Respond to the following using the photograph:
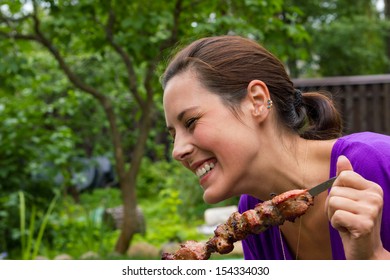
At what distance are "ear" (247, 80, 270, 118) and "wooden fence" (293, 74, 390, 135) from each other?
5826 millimetres

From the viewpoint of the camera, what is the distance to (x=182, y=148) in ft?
5.76

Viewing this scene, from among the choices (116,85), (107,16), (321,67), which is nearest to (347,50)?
(321,67)

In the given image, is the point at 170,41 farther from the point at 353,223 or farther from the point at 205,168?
the point at 353,223

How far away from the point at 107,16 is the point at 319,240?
433cm

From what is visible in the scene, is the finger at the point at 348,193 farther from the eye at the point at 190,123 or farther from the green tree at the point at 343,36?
the green tree at the point at 343,36

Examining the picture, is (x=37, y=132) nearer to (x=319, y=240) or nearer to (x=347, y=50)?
(x=319, y=240)

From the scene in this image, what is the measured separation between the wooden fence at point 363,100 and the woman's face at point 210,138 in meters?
5.91

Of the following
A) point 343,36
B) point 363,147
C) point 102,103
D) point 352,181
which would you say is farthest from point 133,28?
point 343,36

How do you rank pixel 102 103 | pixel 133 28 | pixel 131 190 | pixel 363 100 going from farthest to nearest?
pixel 363 100 → pixel 131 190 → pixel 102 103 → pixel 133 28

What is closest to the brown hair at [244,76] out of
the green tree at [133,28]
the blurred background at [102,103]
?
the blurred background at [102,103]

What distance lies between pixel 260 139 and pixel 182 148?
0.24 meters

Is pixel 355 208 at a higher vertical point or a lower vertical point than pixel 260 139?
lower

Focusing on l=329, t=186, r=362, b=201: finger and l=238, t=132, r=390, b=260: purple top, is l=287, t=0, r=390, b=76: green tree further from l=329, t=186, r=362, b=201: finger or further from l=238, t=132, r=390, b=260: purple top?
l=329, t=186, r=362, b=201: finger

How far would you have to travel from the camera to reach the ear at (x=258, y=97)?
72.4 inches
